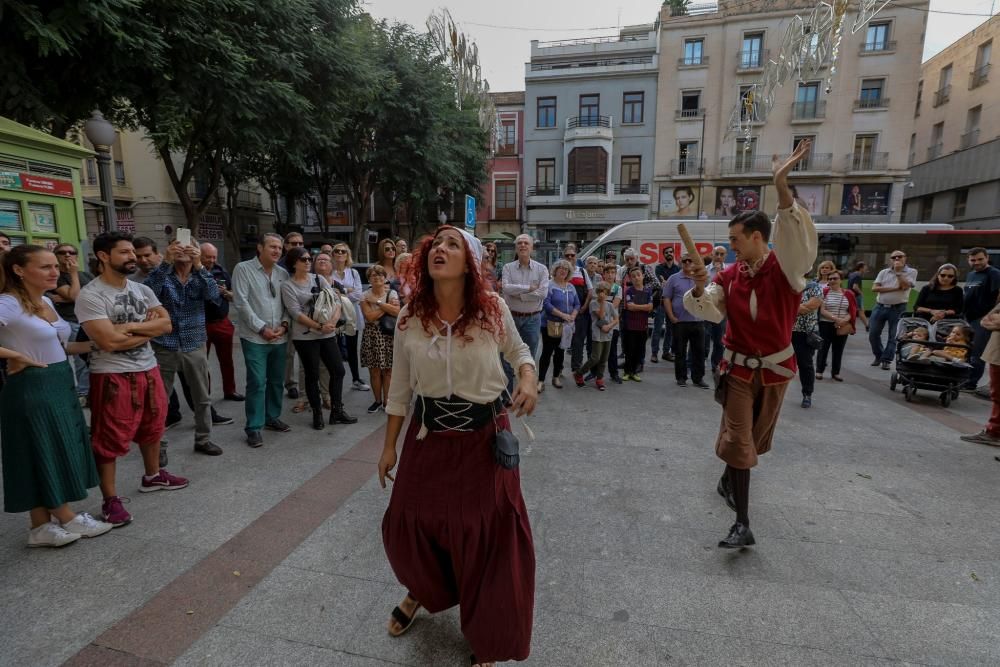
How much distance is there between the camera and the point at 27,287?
2.90 meters

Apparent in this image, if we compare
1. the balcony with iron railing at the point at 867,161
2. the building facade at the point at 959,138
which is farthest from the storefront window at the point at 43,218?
the building facade at the point at 959,138

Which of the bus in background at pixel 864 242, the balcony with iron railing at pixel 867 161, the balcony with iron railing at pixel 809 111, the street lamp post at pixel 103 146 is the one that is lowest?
the bus in background at pixel 864 242

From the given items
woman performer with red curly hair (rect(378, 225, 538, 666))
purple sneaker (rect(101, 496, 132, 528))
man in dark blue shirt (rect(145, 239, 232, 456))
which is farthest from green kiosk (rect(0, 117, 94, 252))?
woman performer with red curly hair (rect(378, 225, 538, 666))

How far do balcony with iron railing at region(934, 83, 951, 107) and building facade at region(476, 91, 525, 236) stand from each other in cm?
2390

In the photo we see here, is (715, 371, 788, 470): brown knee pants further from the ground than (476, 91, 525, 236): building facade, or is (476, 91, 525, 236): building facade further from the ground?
(476, 91, 525, 236): building facade

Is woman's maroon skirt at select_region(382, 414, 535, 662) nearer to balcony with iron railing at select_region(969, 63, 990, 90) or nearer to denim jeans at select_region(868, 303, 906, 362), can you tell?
denim jeans at select_region(868, 303, 906, 362)

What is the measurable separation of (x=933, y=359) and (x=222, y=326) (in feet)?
28.7

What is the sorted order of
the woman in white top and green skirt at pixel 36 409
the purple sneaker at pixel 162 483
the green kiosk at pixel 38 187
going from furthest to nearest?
1. the green kiosk at pixel 38 187
2. the purple sneaker at pixel 162 483
3. the woman in white top and green skirt at pixel 36 409

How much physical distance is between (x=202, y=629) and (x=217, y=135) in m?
11.8

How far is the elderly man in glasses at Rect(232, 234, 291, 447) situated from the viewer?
4695 mm

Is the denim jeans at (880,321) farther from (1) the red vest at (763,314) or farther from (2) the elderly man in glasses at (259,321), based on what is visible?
(2) the elderly man in glasses at (259,321)

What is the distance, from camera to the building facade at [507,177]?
3262cm

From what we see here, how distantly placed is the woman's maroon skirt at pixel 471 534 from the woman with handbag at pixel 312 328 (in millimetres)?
3231

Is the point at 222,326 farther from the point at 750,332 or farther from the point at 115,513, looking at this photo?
the point at 750,332
